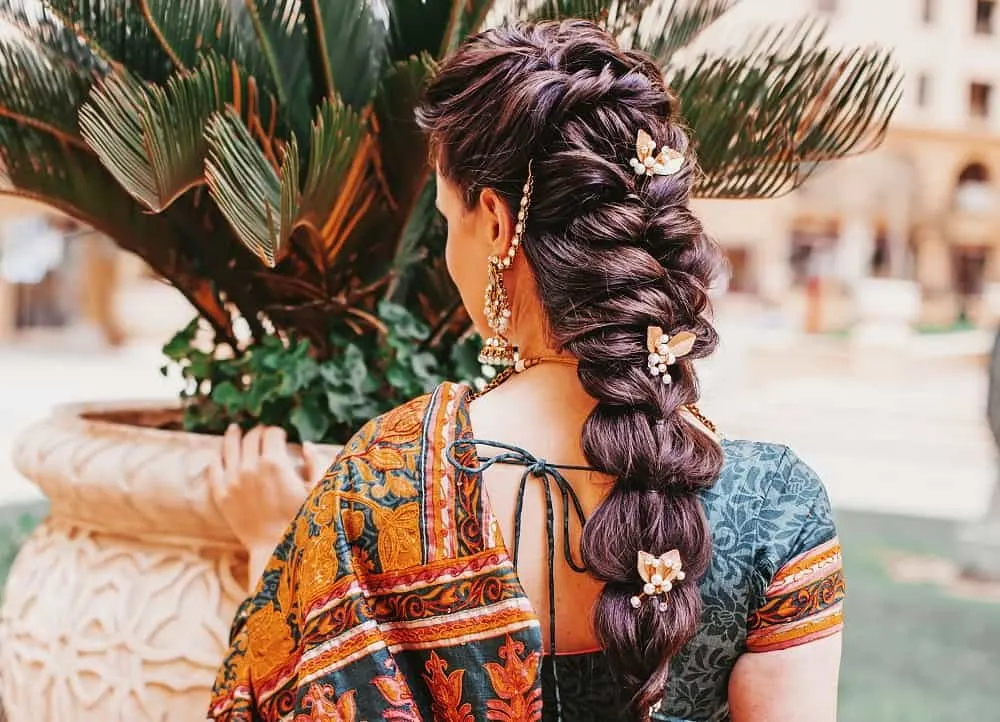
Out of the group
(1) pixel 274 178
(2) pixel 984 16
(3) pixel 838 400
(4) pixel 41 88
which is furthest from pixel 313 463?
(2) pixel 984 16

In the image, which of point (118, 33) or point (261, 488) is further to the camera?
point (118, 33)

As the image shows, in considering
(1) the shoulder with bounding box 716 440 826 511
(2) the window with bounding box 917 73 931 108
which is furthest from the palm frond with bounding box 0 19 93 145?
(2) the window with bounding box 917 73 931 108

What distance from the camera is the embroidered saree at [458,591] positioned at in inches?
43.8

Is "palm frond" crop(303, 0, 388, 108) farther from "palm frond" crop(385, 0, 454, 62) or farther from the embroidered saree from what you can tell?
the embroidered saree

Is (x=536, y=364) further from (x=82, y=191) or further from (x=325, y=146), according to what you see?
(x=82, y=191)

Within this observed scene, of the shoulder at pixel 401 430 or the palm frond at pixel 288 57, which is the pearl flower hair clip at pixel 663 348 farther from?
the palm frond at pixel 288 57

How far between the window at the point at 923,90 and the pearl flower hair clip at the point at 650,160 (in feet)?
94.2

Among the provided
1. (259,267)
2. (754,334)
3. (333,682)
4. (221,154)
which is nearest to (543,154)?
(333,682)

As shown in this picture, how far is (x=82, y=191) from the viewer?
7.18 ft

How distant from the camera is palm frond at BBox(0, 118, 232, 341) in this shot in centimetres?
217

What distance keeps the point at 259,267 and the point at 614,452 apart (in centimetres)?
124

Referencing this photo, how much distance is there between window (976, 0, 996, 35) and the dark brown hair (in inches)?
1200

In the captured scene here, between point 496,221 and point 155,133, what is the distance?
0.75m

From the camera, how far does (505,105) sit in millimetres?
1118
